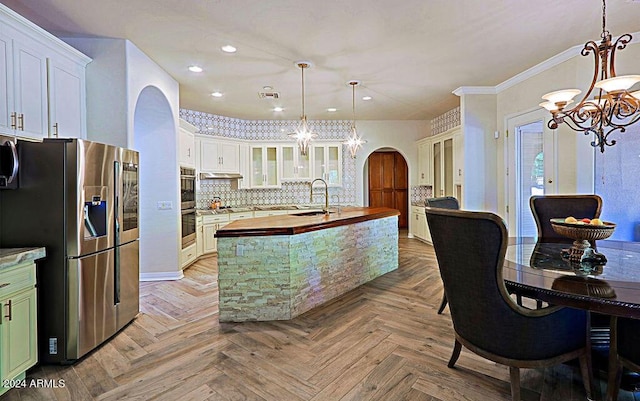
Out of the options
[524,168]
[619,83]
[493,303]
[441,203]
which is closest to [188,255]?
[441,203]

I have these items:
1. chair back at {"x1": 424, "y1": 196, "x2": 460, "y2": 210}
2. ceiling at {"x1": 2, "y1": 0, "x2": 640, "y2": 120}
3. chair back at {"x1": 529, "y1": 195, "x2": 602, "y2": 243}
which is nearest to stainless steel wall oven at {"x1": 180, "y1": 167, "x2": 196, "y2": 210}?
ceiling at {"x1": 2, "y1": 0, "x2": 640, "y2": 120}

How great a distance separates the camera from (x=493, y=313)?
74.8 inches

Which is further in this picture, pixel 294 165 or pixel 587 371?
pixel 294 165

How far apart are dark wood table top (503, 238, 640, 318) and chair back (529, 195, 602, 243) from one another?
606 millimetres

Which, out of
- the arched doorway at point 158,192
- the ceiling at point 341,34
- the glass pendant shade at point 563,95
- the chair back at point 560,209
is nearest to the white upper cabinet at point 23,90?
the ceiling at point 341,34

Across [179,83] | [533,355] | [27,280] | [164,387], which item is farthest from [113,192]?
[533,355]

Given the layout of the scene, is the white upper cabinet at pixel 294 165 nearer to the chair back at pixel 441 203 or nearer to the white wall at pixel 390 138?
the white wall at pixel 390 138

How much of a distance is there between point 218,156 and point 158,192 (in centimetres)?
210

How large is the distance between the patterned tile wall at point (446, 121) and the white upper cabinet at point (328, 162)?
2.21 meters

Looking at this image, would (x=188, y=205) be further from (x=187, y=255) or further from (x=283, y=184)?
(x=283, y=184)

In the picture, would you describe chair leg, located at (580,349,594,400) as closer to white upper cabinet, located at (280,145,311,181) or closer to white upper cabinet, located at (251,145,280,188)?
white upper cabinet, located at (280,145,311,181)

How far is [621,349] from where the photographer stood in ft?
6.09

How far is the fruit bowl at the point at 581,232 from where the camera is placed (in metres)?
2.05

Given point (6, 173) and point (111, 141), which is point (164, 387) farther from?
point (111, 141)
